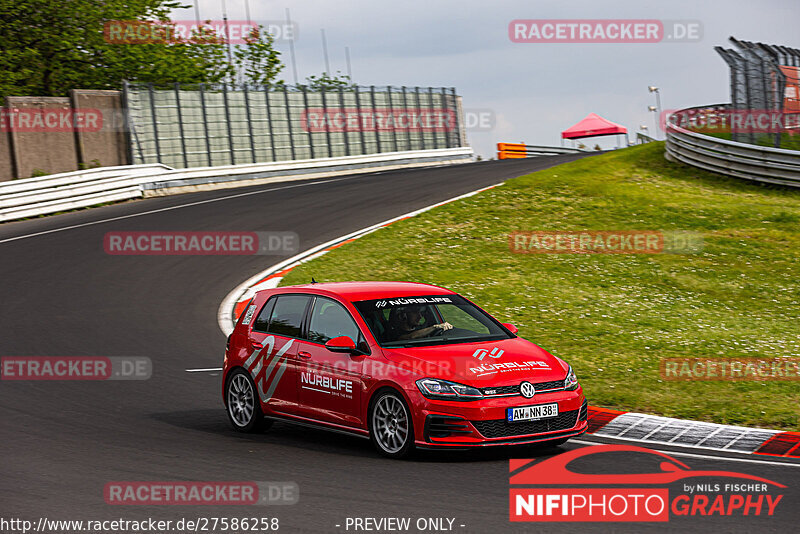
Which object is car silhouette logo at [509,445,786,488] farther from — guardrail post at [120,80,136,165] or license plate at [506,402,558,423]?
A: guardrail post at [120,80,136,165]

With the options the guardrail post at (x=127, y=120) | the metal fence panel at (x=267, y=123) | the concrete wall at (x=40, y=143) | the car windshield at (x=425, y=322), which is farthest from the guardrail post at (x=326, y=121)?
the car windshield at (x=425, y=322)

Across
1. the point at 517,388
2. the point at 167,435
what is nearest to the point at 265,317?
the point at 167,435

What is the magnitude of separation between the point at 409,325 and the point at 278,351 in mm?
1436

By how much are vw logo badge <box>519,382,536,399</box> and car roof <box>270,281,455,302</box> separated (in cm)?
176

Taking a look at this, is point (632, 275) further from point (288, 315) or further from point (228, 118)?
point (228, 118)

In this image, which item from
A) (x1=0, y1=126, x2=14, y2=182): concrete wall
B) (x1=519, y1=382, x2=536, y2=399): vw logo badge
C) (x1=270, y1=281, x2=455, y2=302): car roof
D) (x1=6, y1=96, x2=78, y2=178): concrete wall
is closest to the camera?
Result: (x1=519, y1=382, x2=536, y2=399): vw logo badge

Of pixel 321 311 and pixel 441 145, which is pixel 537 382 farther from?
pixel 441 145

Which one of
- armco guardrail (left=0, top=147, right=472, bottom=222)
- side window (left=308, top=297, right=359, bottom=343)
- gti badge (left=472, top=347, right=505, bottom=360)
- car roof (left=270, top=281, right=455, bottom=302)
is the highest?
armco guardrail (left=0, top=147, right=472, bottom=222)

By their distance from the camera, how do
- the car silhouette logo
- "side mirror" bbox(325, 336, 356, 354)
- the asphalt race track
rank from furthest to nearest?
1. "side mirror" bbox(325, 336, 356, 354)
2. the car silhouette logo
3. the asphalt race track

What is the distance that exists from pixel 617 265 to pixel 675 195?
750cm

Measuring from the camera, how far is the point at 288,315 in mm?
9750

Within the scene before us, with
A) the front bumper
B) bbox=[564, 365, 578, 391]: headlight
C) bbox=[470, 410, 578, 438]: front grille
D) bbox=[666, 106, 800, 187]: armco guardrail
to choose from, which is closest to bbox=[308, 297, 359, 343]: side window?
the front bumper

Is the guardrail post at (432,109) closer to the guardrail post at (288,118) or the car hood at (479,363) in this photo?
the guardrail post at (288,118)

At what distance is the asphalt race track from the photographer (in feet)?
22.0
